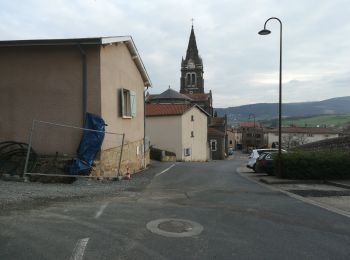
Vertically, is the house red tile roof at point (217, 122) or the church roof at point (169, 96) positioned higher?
the church roof at point (169, 96)

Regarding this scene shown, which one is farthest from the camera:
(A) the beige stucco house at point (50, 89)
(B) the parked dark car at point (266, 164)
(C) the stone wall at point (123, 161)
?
(B) the parked dark car at point (266, 164)

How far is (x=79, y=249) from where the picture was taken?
21.9ft

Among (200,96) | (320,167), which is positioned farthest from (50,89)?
(200,96)

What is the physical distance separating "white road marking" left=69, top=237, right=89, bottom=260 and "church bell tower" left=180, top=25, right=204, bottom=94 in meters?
96.9

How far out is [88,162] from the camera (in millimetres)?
16516

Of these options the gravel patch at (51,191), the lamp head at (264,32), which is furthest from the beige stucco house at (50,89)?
the lamp head at (264,32)

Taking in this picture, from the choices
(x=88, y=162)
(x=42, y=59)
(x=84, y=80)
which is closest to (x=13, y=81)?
(x=42, y=59)

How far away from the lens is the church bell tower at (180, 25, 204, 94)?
10344 centimetres

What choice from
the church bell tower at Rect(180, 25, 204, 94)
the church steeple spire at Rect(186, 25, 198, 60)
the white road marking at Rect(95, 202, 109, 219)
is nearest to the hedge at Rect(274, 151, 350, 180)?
the white road marking at Rect(95, 202, 109, 219)

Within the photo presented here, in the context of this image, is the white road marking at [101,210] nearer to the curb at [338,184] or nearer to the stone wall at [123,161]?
the stone wall at [123,161]

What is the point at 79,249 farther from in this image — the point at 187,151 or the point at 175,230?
the point at 187,151

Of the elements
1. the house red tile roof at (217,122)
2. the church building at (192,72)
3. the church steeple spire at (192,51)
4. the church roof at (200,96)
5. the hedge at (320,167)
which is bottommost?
the hedge at (320,167)

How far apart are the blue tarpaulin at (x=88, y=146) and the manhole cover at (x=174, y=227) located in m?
7.64

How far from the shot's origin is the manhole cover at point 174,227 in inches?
312
